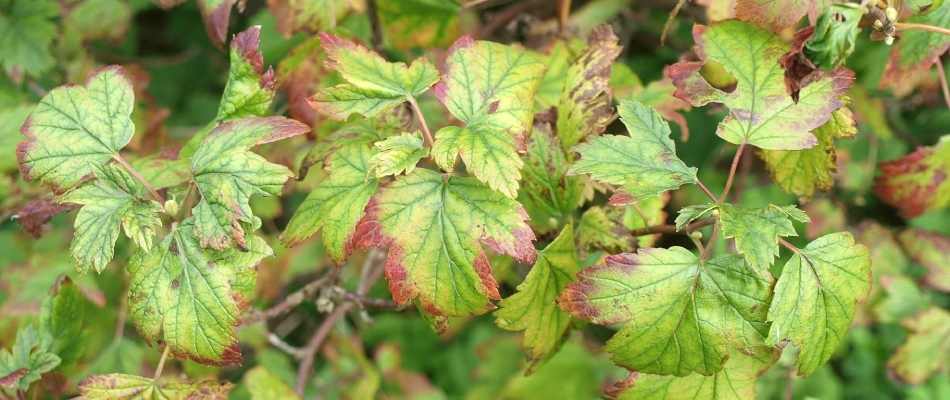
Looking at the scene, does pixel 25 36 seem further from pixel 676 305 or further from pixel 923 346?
pixel 923 346

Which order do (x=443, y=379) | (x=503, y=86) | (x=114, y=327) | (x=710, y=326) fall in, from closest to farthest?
1. (x=710, y=326)
2. (x=503, y=86)
3. (x=114, y=327)
4. (x=443, y=379)

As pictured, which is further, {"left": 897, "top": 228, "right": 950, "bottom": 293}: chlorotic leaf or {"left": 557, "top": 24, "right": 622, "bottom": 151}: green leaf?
{"left": 897, "top": 228, "right": 950, "bottom": 293}: chlorotic leaf

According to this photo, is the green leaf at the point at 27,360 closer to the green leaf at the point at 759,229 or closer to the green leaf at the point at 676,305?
the green leaf at the point at 676,305

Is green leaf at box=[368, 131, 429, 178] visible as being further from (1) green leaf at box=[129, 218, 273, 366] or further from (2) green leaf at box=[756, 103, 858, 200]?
(2) green leaf at box=[756, 103, 858, 200]

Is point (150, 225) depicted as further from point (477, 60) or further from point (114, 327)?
point (114, 327)

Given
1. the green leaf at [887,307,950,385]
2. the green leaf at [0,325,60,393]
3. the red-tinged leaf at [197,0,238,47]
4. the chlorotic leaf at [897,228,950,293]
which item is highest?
the red-tinged leaf at [197,0,238,47]

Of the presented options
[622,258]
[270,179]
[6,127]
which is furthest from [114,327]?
[622,258]

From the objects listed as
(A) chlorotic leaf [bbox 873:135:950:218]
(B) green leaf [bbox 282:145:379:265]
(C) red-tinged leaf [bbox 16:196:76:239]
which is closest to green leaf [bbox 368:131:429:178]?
(B) green leaf [bbox 282:145:379:265]
